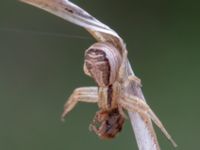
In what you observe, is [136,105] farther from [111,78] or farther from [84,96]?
[84,96]

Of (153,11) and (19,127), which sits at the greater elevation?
(153,11)

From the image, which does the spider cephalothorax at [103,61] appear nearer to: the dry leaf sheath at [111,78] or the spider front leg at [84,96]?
the dry leaf sheath at [111,78]

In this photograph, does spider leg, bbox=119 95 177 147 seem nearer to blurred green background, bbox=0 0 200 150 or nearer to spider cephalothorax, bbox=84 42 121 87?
spider cephalothorax, bbox=84 42 121 87

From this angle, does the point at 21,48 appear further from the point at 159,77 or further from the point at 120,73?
the point at 120,73

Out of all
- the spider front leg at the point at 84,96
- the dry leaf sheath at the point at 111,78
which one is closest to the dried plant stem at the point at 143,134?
the dry leaf sheath at the point at 111,78

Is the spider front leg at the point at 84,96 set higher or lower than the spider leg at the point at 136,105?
higher

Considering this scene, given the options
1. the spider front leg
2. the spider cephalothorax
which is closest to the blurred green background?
the spider front leg

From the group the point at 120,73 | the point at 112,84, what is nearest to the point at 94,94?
the point at 112,84
